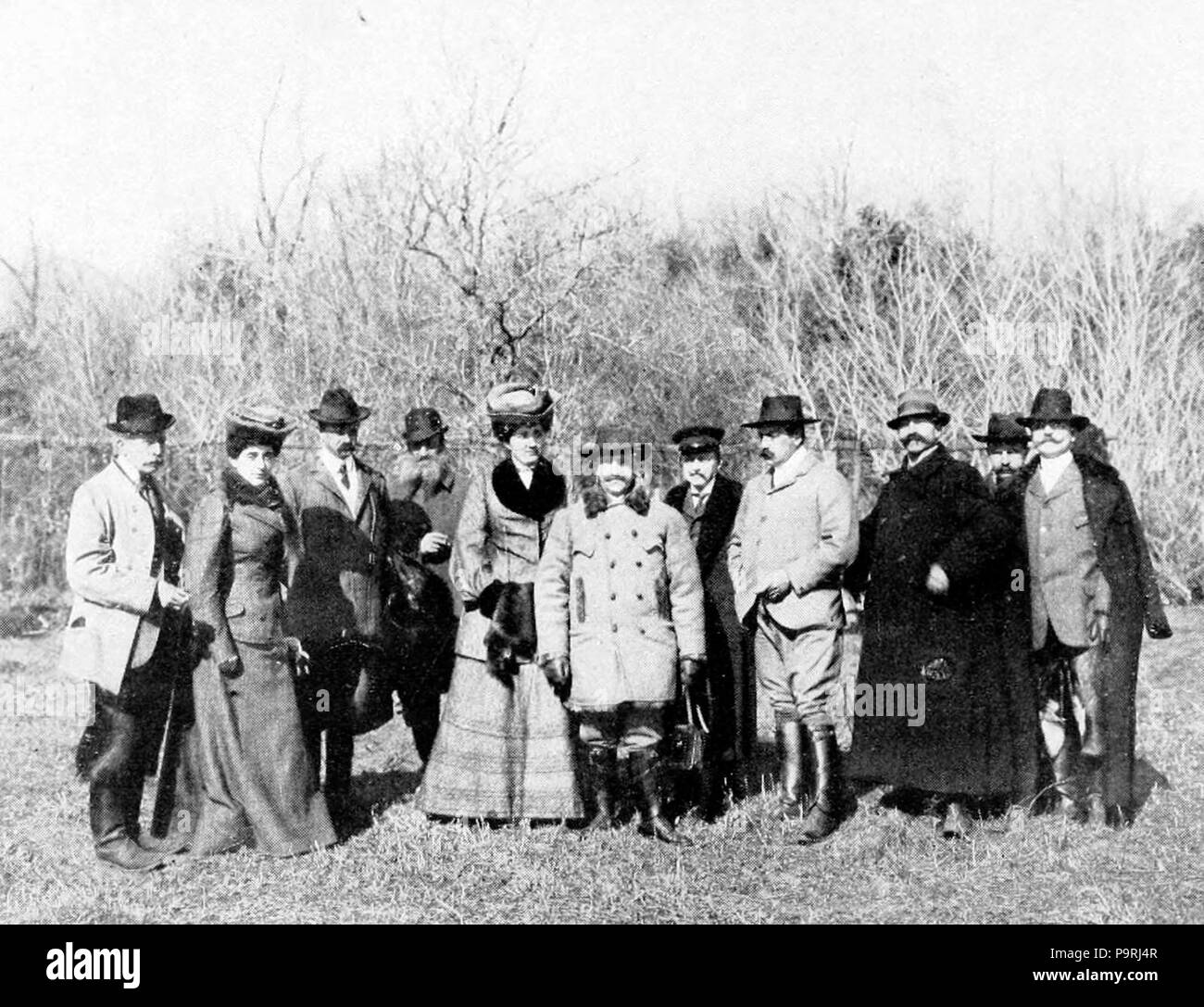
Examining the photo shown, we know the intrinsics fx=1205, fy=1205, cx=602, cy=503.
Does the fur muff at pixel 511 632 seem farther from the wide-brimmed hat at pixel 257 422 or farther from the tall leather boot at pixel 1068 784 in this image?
the tall leather boot at pixel 1068 784

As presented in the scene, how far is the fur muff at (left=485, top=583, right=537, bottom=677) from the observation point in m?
5.97

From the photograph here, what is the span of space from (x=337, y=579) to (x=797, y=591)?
238 centimetres

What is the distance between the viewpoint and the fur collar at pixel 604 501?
5820mm

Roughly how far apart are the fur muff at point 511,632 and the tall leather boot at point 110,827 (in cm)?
176

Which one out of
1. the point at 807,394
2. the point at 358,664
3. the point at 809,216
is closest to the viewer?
the point at 358,664

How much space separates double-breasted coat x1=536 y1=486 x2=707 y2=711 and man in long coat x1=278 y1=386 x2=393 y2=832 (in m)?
1.06

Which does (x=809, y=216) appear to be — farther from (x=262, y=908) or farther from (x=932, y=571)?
(x=262, y=908)

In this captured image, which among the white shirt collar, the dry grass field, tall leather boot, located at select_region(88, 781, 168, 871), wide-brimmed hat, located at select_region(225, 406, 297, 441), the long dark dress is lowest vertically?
the dry grass field

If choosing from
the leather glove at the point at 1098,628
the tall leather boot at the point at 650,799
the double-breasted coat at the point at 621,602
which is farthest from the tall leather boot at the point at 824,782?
the leather glove at the point at 1098,628

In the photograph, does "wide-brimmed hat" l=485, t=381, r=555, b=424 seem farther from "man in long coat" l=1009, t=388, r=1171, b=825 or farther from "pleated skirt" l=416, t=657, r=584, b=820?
"man in long coat" l=1009, t=388, r=1171, b=825

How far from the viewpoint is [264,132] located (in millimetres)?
13938

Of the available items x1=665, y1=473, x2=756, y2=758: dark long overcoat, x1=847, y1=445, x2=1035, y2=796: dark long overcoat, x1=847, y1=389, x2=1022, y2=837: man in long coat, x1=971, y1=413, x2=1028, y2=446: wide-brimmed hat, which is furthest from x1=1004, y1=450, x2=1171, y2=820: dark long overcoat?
x1=665, y1=473, x2=756, y2=758: dark long overcoat

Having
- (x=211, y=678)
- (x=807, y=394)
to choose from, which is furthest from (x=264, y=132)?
(x=211, y=678)
